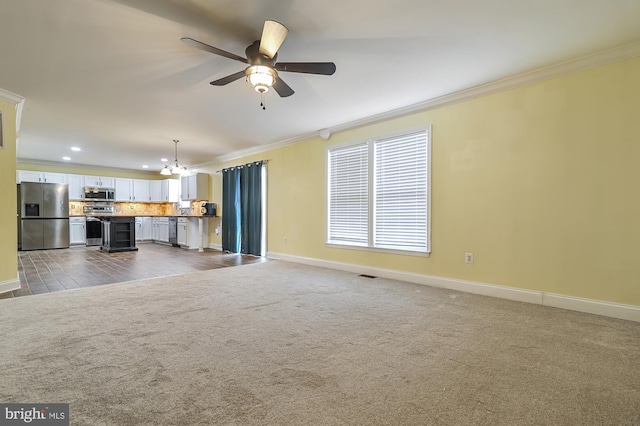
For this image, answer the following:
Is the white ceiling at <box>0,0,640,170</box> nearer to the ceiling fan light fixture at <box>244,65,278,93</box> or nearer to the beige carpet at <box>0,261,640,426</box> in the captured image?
the ceiling fan light fixture at <box>244,65,278,93</box>

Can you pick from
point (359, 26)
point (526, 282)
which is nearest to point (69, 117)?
point (359, 26)

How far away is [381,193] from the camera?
466 cm

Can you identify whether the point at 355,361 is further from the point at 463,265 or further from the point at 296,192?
the point at 296,192

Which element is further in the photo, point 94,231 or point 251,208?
point 94,231

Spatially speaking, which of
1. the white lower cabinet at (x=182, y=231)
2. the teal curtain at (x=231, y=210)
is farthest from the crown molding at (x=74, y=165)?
the teal curtain at (x=231, y=210)

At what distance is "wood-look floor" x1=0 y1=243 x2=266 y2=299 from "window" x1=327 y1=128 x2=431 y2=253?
2.33 meters

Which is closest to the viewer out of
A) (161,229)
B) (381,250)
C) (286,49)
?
(286,49)

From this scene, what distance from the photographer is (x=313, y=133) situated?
18.4ft

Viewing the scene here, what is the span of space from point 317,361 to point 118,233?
25.5 feet

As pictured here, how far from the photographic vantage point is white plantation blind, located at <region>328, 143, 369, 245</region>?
16.1 ft

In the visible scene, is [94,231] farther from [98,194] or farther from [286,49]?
[286,49]

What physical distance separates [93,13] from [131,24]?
0.24 m

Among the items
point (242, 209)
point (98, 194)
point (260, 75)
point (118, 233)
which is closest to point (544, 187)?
point (260, 75)

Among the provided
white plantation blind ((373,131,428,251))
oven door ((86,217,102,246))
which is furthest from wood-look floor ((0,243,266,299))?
white plantation blind ((373,131,428,251))
